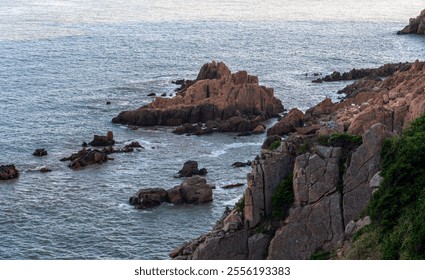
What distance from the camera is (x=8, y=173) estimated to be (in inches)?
3509

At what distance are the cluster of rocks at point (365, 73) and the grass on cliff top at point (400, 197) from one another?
95.8m

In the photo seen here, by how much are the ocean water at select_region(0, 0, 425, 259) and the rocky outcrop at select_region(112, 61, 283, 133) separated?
2.16m

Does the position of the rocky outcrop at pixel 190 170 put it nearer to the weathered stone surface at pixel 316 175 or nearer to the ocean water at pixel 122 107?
the ocean water at pixel 122 107

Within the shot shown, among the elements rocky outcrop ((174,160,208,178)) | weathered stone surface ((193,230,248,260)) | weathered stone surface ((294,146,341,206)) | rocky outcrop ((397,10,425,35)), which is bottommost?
rocky outcrop ((174,160,208,178))

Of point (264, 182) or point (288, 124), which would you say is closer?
point (264, 182)

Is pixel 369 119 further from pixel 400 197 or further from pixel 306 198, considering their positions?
pixel 400 197

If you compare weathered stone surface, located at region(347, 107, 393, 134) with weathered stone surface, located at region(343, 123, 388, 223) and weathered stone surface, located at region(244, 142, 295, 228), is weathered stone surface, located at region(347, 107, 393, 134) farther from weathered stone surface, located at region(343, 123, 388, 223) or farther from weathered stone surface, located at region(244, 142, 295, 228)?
weathered stone surface, located at region(343, 123, 388, 223)

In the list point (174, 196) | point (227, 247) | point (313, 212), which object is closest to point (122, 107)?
point (174, 196)

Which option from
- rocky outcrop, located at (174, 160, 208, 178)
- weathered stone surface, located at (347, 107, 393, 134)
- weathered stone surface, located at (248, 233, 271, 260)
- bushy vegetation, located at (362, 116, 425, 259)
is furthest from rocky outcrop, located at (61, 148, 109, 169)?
bushy vegetation, located at (362, 116, 425, 259)

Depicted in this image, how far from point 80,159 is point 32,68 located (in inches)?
2288

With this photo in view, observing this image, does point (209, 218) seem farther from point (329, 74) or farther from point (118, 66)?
point (118, 66)

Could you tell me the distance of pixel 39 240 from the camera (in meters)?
72.2

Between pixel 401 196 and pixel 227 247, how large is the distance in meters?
9.95

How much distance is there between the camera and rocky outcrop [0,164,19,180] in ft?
292
